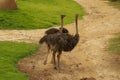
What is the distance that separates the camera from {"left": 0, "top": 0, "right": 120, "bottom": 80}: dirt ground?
14477 mm

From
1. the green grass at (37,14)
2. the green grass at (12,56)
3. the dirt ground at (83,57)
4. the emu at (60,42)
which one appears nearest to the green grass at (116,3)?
the green grass at (37,14)

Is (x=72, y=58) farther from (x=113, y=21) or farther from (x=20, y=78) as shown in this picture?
(x=113, y=21)

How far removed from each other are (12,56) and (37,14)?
1045 cm

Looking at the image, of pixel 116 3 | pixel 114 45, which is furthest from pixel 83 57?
pixel 116 3

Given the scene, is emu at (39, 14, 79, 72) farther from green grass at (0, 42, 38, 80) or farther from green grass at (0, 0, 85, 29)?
green grass at (0, 0, 85, 29)

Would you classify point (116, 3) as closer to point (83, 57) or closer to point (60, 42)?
point (83, 57)

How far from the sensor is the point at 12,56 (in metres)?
16.1

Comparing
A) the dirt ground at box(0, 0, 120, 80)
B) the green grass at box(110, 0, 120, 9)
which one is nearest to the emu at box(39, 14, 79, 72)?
the dirt ground at box(0, 0, 120, 80)

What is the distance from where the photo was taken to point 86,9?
31203mm

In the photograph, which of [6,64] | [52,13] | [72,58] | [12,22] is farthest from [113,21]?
[6,64]

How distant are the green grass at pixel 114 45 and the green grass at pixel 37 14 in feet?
16.3

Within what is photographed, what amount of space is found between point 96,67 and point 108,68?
461 mm

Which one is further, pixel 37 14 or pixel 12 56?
pixel 37 14

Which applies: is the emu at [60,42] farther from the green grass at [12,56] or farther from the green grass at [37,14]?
the green grass at [37,14]
